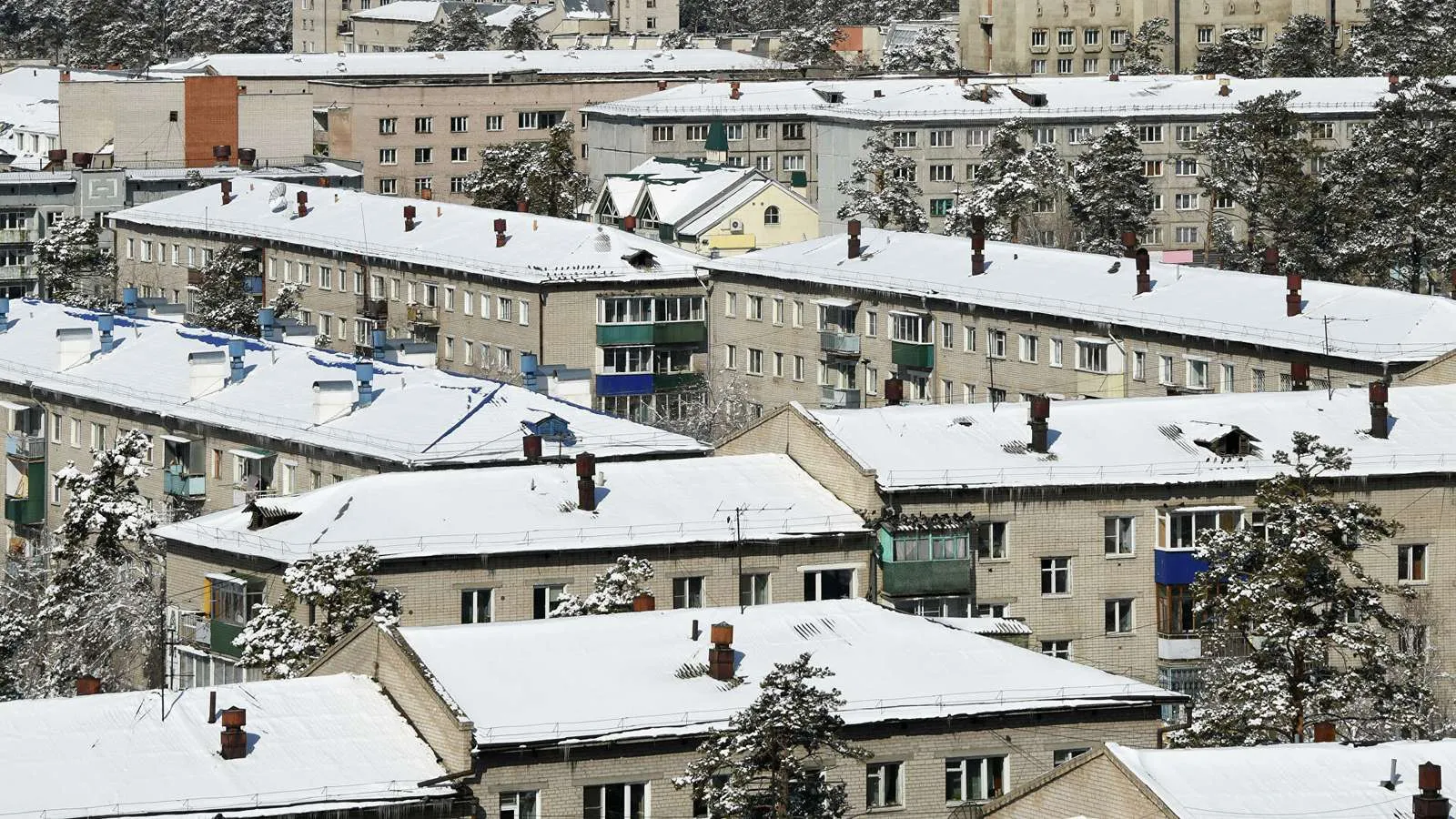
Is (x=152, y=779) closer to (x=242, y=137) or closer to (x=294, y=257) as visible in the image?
(x=294, y=257)

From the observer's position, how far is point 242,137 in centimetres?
16400

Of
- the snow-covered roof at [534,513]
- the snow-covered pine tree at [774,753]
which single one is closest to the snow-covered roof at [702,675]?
the snow-covered pine tree at [774,753]

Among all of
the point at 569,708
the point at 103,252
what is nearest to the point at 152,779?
the point at 569,708

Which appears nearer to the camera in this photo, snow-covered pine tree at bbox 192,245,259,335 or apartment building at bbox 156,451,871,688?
apartment building at bbox 156,451,871,688

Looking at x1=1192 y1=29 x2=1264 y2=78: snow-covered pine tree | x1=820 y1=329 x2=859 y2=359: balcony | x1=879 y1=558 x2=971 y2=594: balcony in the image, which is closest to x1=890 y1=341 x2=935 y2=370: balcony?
x1=820 y1=329 x2=859 y2=359: balcony

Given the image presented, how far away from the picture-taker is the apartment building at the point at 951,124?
151m

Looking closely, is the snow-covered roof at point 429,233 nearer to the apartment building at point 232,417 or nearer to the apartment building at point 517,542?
the apartment building at point 232,417

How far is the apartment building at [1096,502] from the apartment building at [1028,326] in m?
11.1

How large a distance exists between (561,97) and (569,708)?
126790mm

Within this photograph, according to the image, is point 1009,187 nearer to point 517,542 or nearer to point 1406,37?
point 1406,37

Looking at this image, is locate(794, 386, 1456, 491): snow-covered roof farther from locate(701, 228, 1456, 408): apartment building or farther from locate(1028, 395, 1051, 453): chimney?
locate(701, 228, 1456, 408): apartment building

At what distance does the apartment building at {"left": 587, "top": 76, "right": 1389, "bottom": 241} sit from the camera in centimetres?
15100

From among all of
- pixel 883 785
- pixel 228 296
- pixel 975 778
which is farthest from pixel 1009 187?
pixel 883 785

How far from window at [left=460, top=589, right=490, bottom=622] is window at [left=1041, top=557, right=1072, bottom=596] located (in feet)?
40.6
